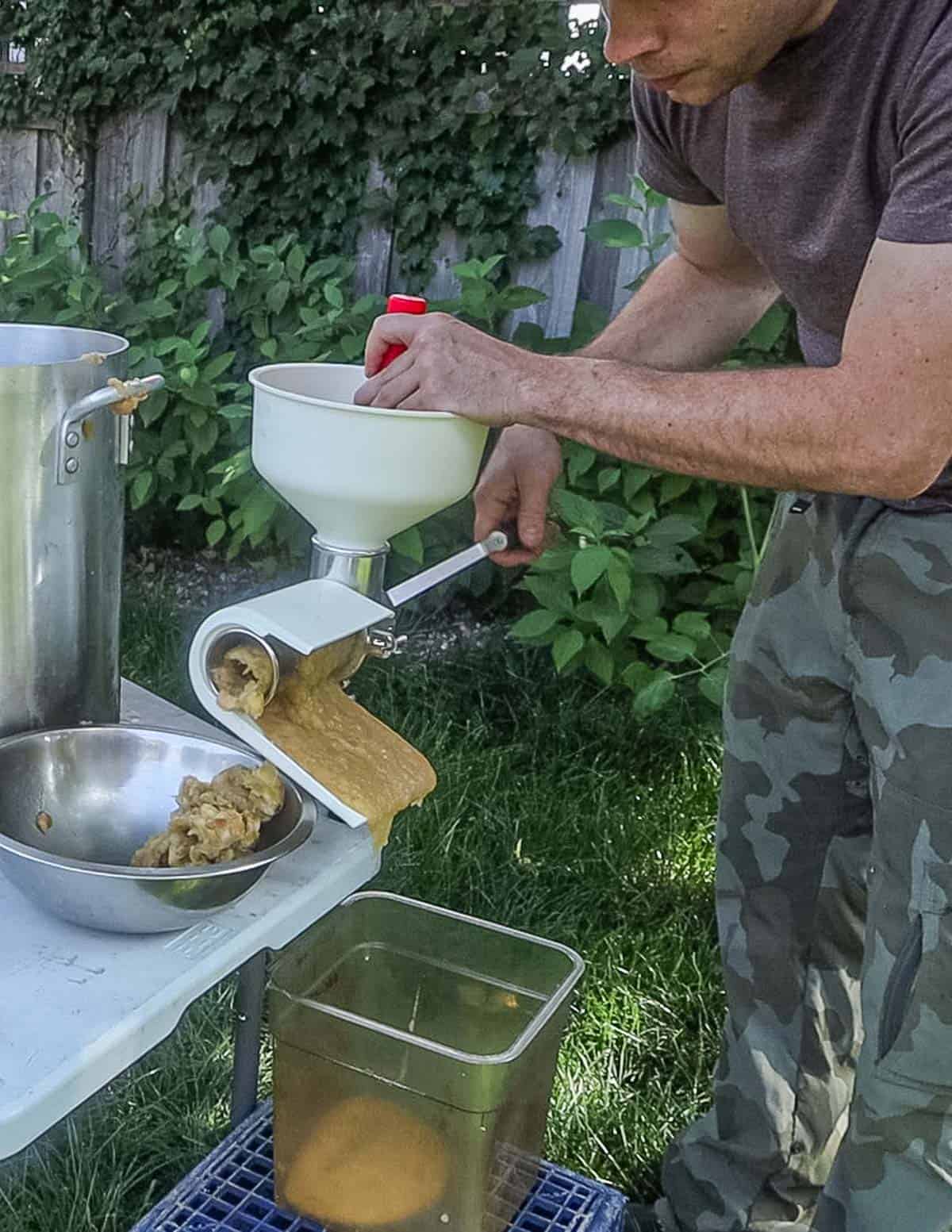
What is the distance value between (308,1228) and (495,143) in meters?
2.90

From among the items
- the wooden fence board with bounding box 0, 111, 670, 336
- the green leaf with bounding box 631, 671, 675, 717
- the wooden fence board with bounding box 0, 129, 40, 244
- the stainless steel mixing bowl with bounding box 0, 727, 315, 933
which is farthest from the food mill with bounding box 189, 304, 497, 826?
the wooden fence board with bounding box 0, 129, 40, 244

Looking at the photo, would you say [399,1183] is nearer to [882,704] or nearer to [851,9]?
[882,704]

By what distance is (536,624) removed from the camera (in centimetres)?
285

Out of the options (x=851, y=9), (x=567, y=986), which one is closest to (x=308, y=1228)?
(x=567, y=986)

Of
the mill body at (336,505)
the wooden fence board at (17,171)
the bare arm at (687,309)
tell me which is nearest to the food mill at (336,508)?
the mill body at (336,505)

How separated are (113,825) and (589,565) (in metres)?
1.55

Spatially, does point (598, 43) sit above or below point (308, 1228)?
above

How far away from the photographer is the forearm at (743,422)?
124cm

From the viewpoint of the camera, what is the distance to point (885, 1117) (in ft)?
4.85

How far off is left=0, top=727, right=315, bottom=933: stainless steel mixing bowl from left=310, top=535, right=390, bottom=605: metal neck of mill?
19 centimetres

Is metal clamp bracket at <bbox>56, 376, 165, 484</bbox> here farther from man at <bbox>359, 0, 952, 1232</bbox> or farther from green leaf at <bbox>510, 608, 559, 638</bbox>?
green leaf at <bbox>510, 608, 559, 638</bbox>

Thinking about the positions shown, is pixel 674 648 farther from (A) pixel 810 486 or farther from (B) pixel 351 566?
(B) pixel 351 566

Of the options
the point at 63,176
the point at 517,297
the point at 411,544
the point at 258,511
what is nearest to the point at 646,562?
the point at 411,544

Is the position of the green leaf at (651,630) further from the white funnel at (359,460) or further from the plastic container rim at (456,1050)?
the white funnel at (359,460)
